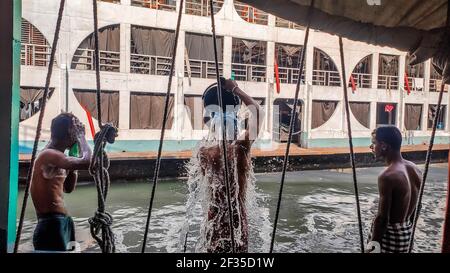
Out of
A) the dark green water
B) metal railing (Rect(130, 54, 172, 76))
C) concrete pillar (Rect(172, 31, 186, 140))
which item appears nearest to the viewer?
the dark green water

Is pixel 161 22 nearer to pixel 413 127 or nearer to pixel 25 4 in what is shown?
pixel 25 4

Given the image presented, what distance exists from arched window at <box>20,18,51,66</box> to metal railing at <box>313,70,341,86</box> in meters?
10.3

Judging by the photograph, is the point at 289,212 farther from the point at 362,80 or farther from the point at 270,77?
the point at 362,80

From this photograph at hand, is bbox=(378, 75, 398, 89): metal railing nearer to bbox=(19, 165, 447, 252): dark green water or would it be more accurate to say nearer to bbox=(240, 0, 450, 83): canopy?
bbox=(19, 165, 447, 252): dark green water

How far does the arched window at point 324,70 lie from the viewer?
16.8 m

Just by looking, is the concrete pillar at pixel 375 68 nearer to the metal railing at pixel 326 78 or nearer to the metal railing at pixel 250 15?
the metal railing at pixel 326 78

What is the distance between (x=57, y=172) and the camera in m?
2.14

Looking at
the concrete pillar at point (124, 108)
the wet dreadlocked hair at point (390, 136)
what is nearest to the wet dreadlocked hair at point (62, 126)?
the wet dreadlocked hair at point (390, 136)

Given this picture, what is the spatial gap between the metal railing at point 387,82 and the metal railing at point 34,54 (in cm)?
1315

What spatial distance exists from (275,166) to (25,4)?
9.21 metres

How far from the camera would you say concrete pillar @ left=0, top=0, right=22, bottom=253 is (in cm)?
164

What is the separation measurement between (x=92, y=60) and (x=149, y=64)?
75.6 inches

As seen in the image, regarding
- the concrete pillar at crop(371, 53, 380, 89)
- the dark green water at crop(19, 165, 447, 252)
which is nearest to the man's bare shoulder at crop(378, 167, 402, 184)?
the dark green water at crop(19, 165, 447, 252)
